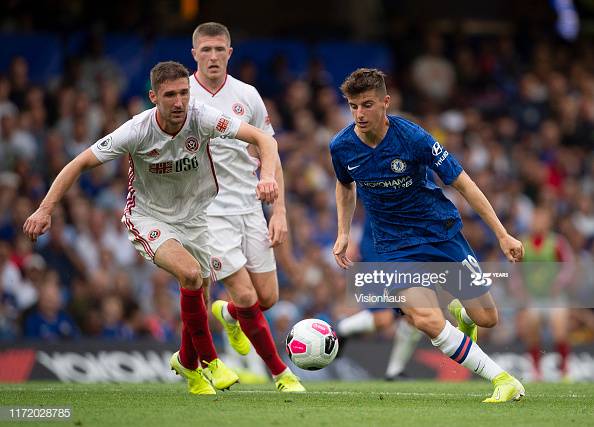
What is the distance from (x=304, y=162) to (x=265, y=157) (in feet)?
27.8

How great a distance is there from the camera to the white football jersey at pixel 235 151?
9.61m

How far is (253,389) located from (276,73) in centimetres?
882

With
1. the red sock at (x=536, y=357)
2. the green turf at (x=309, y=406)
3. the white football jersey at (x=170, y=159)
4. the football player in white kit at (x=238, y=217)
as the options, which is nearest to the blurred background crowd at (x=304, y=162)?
the red sock at (x=536, y=357)

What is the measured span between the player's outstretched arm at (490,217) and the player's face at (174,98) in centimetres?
199

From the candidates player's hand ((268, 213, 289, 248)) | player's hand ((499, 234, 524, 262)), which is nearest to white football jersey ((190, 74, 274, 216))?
player's hand ((268, 213, 289, 248))

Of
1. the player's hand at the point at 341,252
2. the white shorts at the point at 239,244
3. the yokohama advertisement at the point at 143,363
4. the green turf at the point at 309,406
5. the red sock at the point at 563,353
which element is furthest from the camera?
the red sock at the point at 563,353

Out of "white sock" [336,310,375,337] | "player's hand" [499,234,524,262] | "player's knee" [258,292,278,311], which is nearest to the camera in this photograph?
"player's hand" [499,234,524,262]

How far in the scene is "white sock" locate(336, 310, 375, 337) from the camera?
12336 millimetres

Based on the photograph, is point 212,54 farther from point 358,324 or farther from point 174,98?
point 358,324


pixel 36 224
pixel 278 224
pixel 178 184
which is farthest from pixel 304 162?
pixel 36 224

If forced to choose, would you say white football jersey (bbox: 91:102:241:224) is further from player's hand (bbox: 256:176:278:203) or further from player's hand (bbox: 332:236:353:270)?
player's hand (bbox: 332:236:353:270)

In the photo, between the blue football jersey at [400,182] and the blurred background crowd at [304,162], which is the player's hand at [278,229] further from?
the blurred background crowd at [304,162]

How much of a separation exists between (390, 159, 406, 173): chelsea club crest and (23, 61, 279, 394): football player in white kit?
2.79 ft

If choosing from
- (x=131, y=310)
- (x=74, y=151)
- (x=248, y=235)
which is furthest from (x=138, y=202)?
(x=74, y=151)
